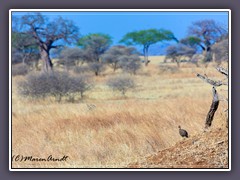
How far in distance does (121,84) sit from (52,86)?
128 inches

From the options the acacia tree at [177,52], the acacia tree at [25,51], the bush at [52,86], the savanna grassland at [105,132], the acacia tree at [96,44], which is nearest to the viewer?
the savanna grassland at [105,132]

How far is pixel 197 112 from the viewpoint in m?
11.1

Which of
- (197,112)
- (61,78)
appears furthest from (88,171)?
(61,78)

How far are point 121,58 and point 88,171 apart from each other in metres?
29.1

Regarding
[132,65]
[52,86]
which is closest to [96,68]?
[132,65]

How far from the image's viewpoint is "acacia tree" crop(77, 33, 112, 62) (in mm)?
37906

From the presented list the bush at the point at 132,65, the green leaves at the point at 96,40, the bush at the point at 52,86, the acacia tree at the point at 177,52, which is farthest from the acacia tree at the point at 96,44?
the bush at the point at 52,86

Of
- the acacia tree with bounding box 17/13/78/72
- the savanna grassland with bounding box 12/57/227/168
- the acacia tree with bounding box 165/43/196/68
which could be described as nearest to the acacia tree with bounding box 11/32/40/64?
the acacia tree with bounding box 17/13/78/72

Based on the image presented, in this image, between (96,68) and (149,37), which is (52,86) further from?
(149,37)

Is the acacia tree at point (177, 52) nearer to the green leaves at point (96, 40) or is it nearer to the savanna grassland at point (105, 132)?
the green leaves at point (96, 40)

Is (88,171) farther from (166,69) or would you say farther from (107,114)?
(166,69)

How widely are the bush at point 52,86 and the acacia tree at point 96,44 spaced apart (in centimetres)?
1742

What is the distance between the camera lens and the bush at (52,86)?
18.0 metres

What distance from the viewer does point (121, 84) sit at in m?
20.1
